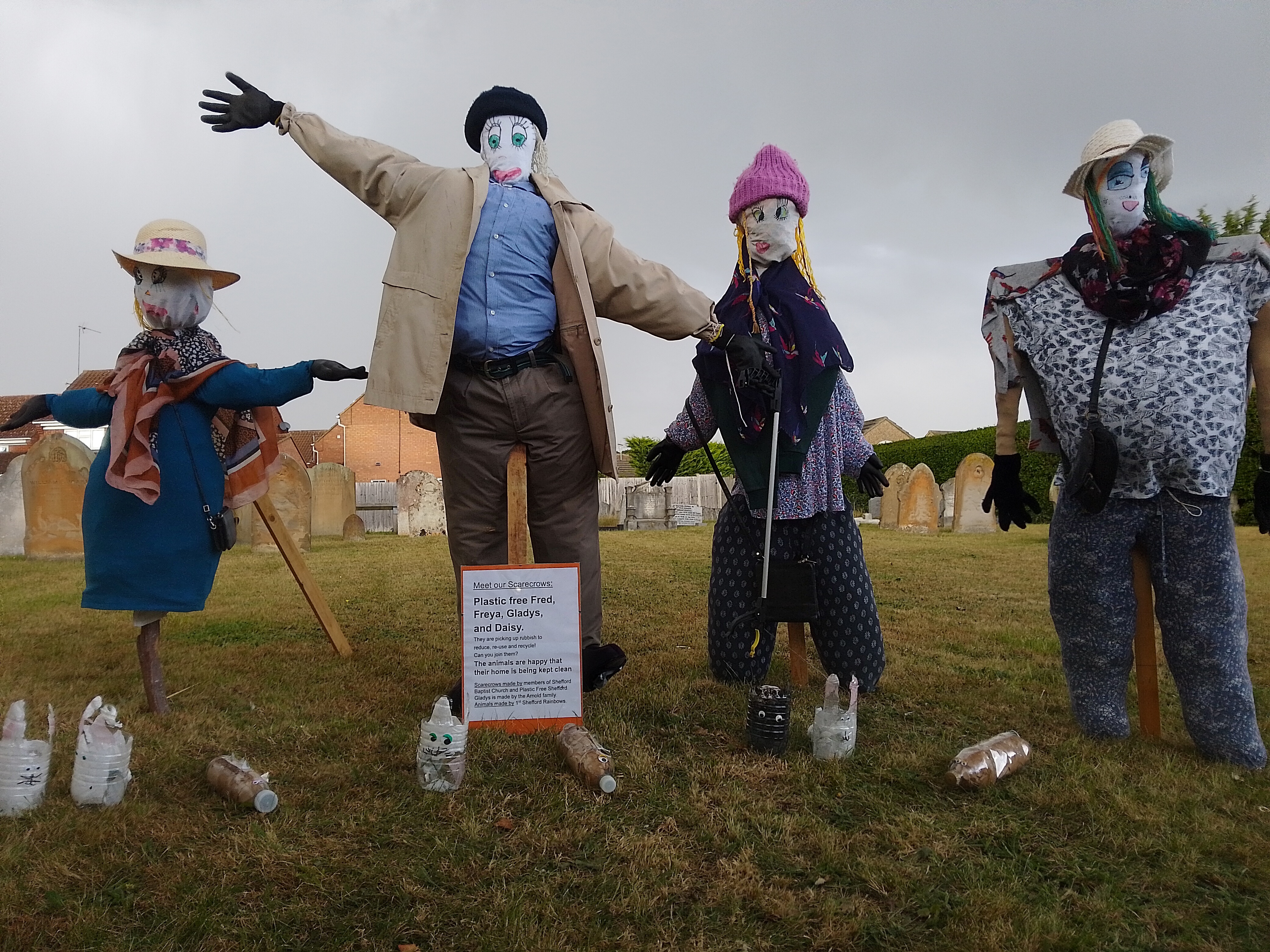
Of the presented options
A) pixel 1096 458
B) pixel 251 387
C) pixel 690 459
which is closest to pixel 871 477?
pixel 1096 458

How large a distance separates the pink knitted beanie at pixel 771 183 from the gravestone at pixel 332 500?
1106 cm

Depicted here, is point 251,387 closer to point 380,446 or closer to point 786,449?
point 786,449

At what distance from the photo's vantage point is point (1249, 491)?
14.6m

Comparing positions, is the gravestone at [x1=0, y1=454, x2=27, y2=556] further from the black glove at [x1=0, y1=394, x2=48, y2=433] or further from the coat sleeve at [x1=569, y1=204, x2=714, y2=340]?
the coat sleeve at [x1=569, y1=204, x2=714, y2=340]

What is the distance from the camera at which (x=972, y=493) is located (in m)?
13.0

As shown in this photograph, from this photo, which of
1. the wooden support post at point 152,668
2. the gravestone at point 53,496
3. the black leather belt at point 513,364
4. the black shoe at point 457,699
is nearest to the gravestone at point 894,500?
the gravestone at point 53,496

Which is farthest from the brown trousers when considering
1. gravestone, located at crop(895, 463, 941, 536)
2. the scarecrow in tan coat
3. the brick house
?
the brick house

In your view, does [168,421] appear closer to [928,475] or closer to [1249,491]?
[928,475]

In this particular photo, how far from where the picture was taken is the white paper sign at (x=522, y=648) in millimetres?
2957

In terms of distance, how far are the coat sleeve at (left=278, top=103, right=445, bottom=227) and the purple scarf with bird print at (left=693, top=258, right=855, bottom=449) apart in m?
1.26

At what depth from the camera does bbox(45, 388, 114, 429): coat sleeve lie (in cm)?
324

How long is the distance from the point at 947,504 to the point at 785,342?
1453 centimetres

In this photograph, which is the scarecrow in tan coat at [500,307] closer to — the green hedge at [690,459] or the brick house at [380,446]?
the green hedge at [690,459]

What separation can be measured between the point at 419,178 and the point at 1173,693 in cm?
363
